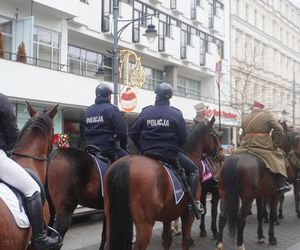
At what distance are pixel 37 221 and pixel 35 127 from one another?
125 centimetres

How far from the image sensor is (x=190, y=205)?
6.87 m

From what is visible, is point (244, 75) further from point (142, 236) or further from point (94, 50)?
point (142, 236)

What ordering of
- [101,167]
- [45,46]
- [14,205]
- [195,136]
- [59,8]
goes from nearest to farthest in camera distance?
1. [14,205]
2. [101,167]
3. [195,136]
4. [59,8]
5. [45,46]

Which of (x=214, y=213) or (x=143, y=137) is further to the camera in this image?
(x=214, y=213)

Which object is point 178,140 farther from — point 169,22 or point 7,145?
point 169,22

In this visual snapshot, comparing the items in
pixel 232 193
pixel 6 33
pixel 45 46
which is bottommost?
pixel 232 193

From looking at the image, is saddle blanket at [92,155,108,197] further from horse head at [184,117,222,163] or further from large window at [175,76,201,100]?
large window at [175,76,201,100]

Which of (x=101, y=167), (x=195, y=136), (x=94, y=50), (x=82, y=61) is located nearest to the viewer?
(x=101, y=167)

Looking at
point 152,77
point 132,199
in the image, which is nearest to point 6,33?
point 152,77

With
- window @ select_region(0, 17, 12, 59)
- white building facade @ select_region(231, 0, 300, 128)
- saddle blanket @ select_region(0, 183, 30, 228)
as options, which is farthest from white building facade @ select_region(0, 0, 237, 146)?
saddle blanket @ select_region(0, 183, 30, 228)

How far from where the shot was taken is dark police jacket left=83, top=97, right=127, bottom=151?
25.1 ft

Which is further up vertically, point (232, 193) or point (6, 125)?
point (6, 125)

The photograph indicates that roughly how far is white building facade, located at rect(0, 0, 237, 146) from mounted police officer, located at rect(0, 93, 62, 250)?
533 inches

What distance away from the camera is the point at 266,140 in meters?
9.09
